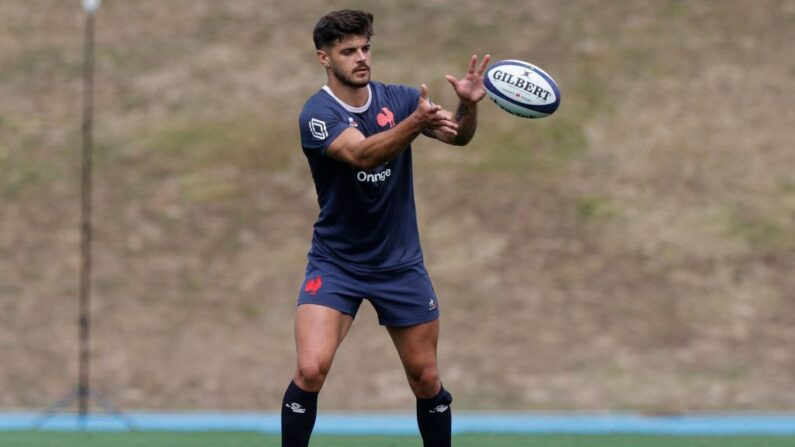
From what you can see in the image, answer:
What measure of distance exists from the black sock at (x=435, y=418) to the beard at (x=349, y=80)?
1403 mm

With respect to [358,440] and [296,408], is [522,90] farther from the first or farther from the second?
[358,440]

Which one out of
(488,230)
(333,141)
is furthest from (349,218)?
(488,230)

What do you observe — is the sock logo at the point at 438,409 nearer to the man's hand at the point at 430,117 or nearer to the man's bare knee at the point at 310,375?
the man's bare knee at the point at 310,375

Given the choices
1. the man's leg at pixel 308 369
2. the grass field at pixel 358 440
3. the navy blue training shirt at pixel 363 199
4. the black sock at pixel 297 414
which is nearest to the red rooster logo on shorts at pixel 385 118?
the navy blue training shirt at pixel 363 199

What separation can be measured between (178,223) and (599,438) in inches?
257

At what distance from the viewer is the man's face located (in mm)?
4941

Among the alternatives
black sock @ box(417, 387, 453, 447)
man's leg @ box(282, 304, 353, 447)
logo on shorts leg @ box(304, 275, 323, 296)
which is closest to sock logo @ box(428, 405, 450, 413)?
black sock @ box(417, 387, 453, 447)

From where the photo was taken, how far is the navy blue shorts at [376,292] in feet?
16.4

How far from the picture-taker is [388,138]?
4.57 meters

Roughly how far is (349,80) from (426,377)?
133cm

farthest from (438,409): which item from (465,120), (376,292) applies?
(465,120)

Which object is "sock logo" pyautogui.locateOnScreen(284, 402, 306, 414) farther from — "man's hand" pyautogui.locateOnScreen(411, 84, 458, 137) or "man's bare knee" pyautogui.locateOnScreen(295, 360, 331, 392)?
"man's hand" pyautogui.locateOnScreen(411, 84, 458, 137)

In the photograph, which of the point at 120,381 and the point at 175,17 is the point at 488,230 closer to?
the point at 120,381

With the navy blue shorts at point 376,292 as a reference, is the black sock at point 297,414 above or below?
below
